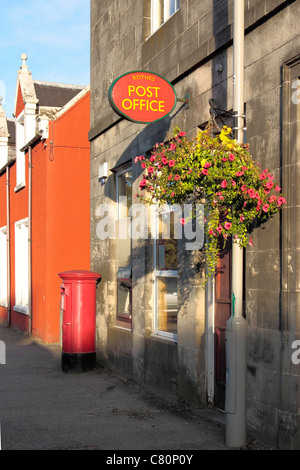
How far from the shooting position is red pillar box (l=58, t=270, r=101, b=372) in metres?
10.3

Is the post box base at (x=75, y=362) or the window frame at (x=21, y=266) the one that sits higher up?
the window frame at (x=21, y=266)

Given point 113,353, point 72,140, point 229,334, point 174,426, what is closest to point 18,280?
point 72,140

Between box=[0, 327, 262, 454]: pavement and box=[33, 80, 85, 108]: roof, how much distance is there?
905 centimetres

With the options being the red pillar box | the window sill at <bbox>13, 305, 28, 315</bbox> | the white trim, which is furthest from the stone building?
the window sill at <bbox>13, 305, 28, 315</bbox>

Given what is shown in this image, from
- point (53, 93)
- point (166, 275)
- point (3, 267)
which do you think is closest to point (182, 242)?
point (166, 275)

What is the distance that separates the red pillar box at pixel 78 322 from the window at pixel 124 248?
500mm

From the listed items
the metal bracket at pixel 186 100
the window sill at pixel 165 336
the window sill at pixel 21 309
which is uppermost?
the metal bracket at pixel 186 100

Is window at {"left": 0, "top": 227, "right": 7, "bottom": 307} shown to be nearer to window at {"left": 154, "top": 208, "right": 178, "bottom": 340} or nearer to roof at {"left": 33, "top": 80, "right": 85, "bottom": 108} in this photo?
roof at {"left": 33, "top": 80, "right": 85, "bottom": 108}

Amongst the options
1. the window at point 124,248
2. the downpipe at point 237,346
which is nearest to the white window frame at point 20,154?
the window at point 124,248

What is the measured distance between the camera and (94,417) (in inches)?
286

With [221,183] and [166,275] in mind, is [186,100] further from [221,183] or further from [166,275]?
[221,183]

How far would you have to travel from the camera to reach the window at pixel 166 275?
8398 millimetres

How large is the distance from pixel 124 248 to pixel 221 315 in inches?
134

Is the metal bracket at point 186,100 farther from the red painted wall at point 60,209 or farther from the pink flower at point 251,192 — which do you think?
the red painted wall at point 60,209
